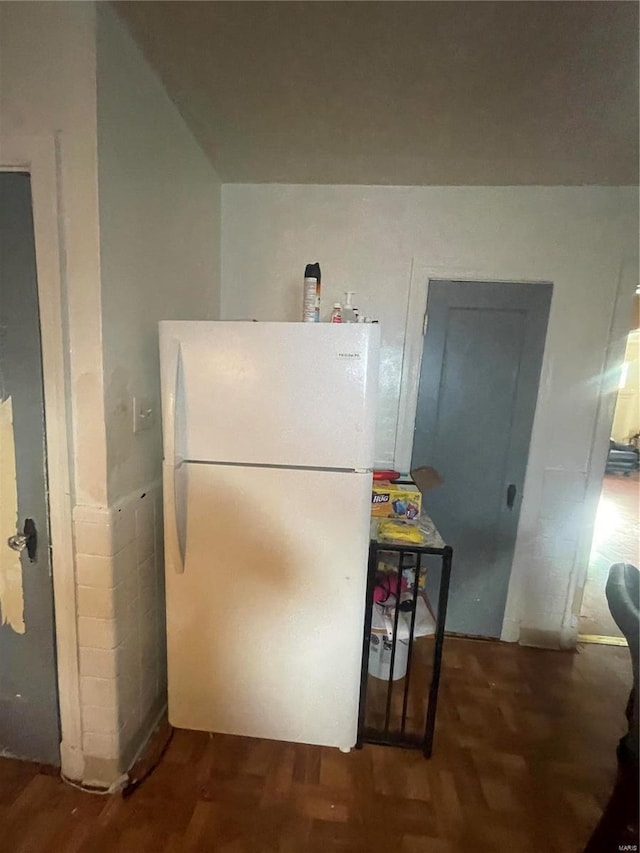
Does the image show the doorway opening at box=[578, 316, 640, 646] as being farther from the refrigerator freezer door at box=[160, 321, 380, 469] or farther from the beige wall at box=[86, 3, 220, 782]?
the beige wall at box=[86, 3, 220, 782]

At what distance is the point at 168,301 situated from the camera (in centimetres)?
169

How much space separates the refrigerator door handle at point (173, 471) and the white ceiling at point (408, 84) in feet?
2.84

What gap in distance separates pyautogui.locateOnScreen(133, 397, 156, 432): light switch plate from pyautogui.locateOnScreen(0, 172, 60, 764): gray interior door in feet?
0.88

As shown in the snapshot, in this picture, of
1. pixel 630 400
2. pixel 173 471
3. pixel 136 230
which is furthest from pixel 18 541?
pixel 630 400

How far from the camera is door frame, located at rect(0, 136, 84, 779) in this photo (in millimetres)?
1221

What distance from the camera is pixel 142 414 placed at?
5.08 feet

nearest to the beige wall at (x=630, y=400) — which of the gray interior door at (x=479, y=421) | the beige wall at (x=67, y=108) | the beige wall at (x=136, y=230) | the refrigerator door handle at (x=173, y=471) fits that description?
the gray interior door at (x=479, y=421)

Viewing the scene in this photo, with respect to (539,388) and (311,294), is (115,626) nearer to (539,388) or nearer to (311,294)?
(311,294)

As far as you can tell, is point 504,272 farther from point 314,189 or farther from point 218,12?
point 218,12

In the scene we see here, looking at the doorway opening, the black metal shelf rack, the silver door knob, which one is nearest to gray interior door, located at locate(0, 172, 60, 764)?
the silver door knob

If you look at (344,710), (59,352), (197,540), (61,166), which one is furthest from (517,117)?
(344,710)

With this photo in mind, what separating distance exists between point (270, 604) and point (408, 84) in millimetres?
1750

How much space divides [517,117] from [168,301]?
1.39 m

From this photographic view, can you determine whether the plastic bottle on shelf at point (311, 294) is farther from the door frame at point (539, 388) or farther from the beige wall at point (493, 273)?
the door frame at point (539, 388)
